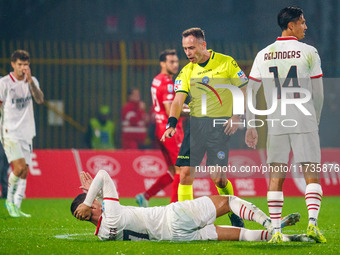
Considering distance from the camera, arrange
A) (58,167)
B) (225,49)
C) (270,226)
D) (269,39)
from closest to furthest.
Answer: (270,226)
(58,167)
(225,49)
(269,39)

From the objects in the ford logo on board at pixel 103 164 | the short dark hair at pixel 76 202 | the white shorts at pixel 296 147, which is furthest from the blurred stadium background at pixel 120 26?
the white shorts at pixel 296 147

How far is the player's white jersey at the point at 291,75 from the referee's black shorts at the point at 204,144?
137 cm

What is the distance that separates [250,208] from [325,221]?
128 inches

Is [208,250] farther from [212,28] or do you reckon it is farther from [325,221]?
[212,28]

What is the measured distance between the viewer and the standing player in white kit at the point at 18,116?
1151 cm

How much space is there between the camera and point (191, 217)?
7.30 m

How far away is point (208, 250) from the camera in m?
7.00

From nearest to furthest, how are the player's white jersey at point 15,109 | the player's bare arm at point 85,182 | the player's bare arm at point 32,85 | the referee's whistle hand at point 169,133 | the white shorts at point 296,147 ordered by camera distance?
1. the white shorts at point 296,147
2. the player's bare arm at point 85,182
3. the referee's whistle hand at point 169,133
4. the player's bare arm at point 32,85
5. the player's white jersey at point 15,109

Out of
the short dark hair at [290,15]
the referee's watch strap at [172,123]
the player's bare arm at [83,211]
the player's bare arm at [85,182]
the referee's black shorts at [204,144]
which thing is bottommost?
the player's bare arm at [83,211]

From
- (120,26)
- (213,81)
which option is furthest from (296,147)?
(120,26)

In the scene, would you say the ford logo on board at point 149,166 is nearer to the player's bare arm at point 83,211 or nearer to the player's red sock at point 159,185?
the player's red sock at point 159,185

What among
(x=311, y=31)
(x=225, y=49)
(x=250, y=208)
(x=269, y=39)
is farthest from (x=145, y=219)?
(x=269, y=39)

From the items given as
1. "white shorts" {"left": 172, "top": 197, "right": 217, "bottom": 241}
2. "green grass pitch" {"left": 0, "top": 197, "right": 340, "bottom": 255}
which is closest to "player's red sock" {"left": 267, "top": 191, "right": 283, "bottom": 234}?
"green grass pitch" {"left": 0, "top": 197, "right": 340, "bottom": 255}

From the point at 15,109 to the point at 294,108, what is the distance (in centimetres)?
570
